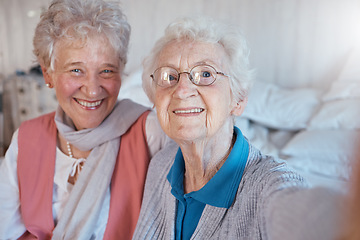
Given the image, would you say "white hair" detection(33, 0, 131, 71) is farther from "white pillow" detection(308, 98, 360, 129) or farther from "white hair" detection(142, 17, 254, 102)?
"white pillow" detection(308, 98, 360, 129)

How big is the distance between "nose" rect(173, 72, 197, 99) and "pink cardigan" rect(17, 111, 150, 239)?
39 cm

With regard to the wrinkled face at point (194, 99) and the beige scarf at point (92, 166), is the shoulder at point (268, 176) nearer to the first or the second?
the wrinkled face at point (194, 99)

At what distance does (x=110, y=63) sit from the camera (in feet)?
4.42

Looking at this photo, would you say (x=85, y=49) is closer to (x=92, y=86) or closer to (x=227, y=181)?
(x=92, y=86)

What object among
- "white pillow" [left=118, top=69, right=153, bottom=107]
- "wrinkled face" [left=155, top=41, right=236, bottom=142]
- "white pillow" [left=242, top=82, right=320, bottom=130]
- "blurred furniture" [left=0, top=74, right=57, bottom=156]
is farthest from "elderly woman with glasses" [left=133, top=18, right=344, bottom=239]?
"blurred furniture" [left=0, top=74, right=57, bottom=156]

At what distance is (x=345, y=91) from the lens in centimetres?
254

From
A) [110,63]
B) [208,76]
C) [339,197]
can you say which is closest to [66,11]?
[110,63]

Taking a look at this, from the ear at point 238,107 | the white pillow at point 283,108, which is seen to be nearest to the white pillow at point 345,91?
the white pillow at point 283,108

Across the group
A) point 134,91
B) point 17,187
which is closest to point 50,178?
point 17,187

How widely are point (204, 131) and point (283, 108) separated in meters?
1.82

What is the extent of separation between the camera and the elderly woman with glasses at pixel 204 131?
0.99 metres

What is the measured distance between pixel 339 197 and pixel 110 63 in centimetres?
102

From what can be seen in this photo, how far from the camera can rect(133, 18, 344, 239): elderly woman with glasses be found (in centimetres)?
99

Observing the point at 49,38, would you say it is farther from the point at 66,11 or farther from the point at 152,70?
the point at 152,70
